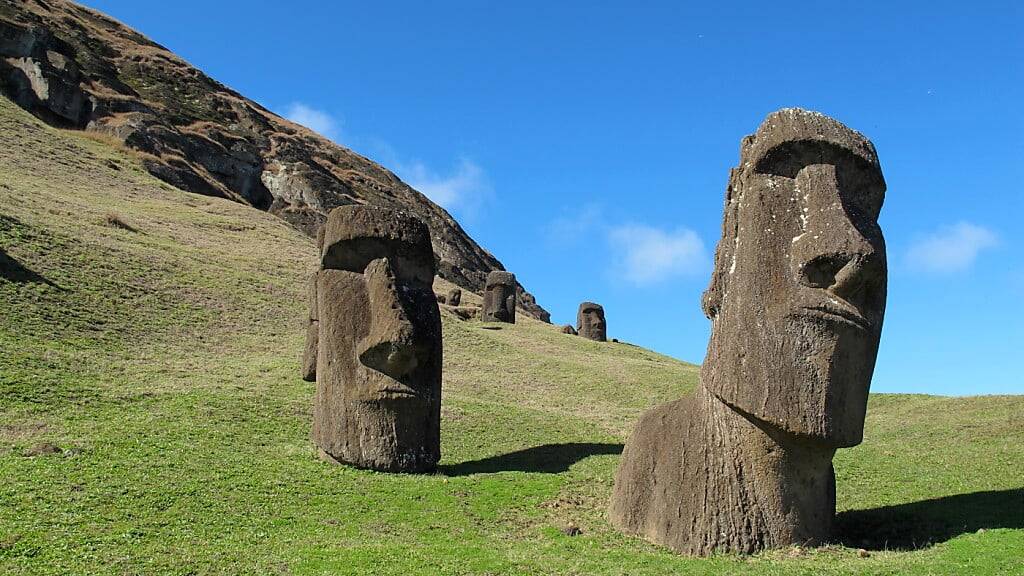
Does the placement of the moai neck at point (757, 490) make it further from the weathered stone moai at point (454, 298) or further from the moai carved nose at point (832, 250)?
the weathered stone moai at point (454, 298)

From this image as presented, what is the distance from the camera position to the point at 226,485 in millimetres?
11922

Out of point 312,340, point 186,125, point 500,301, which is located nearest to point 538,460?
point 312,340

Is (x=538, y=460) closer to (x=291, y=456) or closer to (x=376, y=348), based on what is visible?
(x=376, y=348)

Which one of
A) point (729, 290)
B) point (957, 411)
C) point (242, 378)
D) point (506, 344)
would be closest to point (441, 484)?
point (729, 290)

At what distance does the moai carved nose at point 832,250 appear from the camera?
29.2ft

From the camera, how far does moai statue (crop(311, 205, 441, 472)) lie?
13914 millimetres

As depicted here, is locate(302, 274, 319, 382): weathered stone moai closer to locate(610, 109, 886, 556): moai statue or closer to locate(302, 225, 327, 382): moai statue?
locate(302, 225, 327, 382): moai statue

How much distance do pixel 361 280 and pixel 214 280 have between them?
20811 millimetres

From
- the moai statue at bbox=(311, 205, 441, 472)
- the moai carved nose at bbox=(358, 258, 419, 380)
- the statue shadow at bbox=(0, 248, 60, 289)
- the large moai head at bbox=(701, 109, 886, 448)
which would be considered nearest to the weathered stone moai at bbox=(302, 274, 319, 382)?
the moai statue at bbox=(311, 205, 441, 472)

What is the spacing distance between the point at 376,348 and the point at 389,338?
294mm

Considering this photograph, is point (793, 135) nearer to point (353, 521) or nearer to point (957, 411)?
point (353, 521)

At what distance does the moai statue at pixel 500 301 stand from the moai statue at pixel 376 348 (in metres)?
29.7

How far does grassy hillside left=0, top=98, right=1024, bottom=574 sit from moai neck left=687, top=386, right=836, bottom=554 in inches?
10.3

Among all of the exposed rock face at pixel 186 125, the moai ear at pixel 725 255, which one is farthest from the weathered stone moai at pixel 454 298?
the moai ear at pixel 725 255
